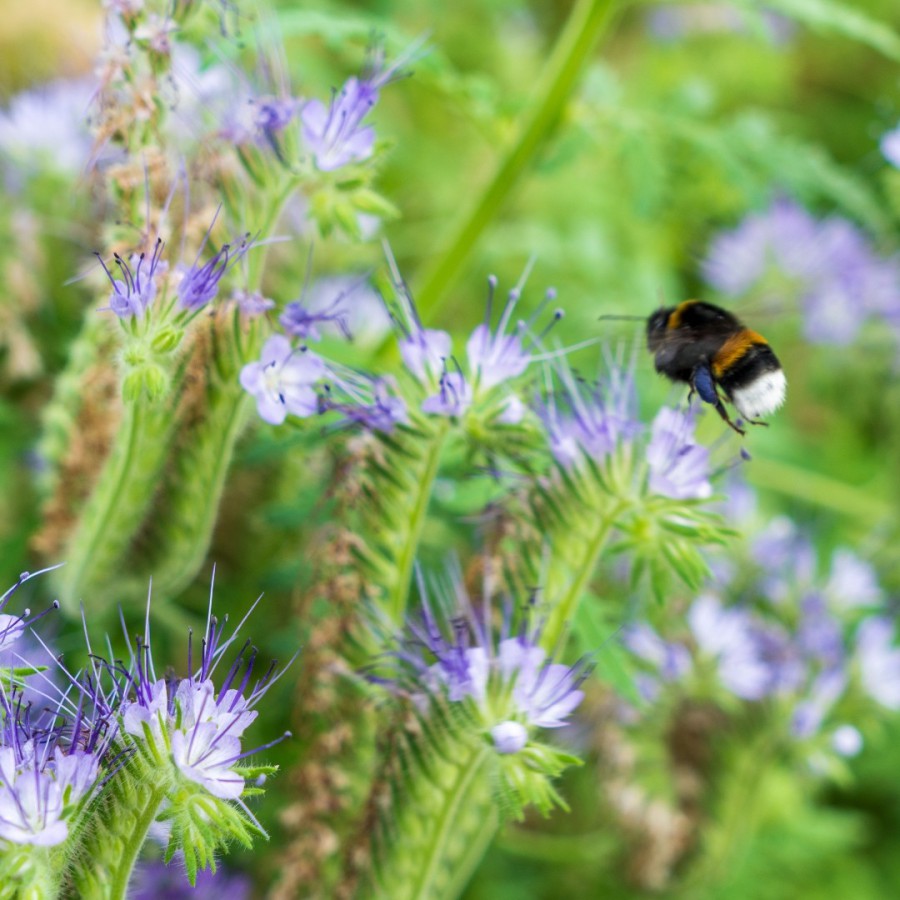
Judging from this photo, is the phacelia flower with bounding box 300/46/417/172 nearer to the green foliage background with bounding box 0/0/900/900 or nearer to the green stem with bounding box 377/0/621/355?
the green foliage background with bounding box 0/0/900/900

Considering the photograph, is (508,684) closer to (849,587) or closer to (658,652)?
(658,652)

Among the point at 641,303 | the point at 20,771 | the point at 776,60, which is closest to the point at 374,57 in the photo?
the point at 20,771

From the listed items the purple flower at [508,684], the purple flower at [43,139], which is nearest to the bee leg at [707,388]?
the purple flower at [508,684]

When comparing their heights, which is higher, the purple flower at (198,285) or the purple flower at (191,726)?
the purple flower at (198,285)

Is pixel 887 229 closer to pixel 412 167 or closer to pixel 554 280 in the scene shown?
pixel 554 280

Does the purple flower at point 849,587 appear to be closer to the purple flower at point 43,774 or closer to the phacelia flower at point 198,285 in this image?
the phacelia flower at point 198,285

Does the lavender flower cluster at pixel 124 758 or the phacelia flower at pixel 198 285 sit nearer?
the lavender flower cluster at pixel 124 758

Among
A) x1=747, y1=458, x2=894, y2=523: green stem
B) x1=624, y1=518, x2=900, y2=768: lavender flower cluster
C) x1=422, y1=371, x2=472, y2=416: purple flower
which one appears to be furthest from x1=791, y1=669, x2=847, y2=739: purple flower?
x1=422, y1=371, x2=472, y2=416: purple flower
